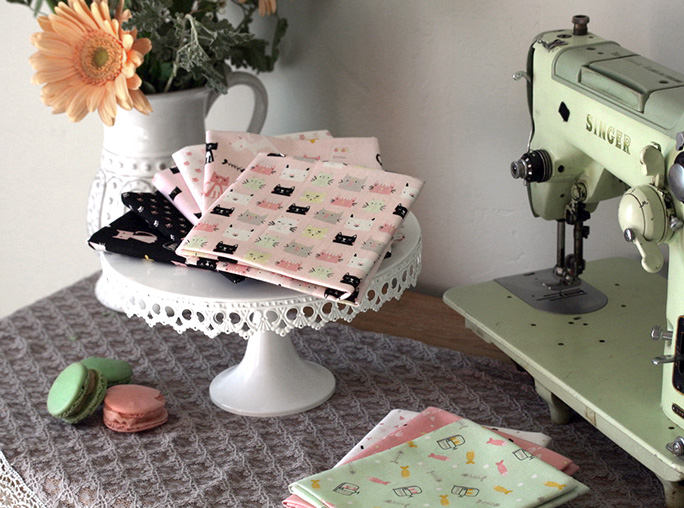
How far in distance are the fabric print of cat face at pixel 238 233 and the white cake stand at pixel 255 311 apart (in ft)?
0.16

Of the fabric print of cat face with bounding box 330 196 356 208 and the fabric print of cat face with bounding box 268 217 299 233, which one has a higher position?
the fabric print of cat face with bounding box 330 196 356 208

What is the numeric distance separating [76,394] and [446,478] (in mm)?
393

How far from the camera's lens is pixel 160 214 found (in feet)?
3.16

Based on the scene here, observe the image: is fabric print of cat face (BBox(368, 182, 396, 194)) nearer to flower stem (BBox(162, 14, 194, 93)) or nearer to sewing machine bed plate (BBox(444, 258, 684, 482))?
sewing machine bed plate (BBox(444, 258, 684, 482))

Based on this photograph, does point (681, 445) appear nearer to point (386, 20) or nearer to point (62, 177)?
point (386, 20)

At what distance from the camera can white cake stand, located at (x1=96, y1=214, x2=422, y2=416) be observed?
0.87m

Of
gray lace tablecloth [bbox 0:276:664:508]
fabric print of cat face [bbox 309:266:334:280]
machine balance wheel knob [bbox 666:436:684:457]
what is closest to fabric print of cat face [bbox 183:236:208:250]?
fabric print of cat face [bbox 309:266:334:280]

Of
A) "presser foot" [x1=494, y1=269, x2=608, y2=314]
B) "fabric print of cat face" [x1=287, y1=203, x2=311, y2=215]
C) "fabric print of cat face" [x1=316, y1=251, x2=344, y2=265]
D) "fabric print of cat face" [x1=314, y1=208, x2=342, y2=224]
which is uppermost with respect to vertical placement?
"fabric print of cat face" [x1=287, y1=203, x2=311, y2=215]

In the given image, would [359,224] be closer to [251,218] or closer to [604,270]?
[251,218]

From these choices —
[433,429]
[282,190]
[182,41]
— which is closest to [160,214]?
[282,190]

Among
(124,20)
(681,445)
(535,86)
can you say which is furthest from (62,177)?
(681,445)

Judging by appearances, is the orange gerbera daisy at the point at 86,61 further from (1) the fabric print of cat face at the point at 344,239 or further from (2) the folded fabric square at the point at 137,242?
(1) the fabric print of cat face at the point at 344,239

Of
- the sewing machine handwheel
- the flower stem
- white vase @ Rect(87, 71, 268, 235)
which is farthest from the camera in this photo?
white vase @ Rect(87, 71, 268, 235)

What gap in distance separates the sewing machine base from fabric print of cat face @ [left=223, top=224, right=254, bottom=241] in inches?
10.8
